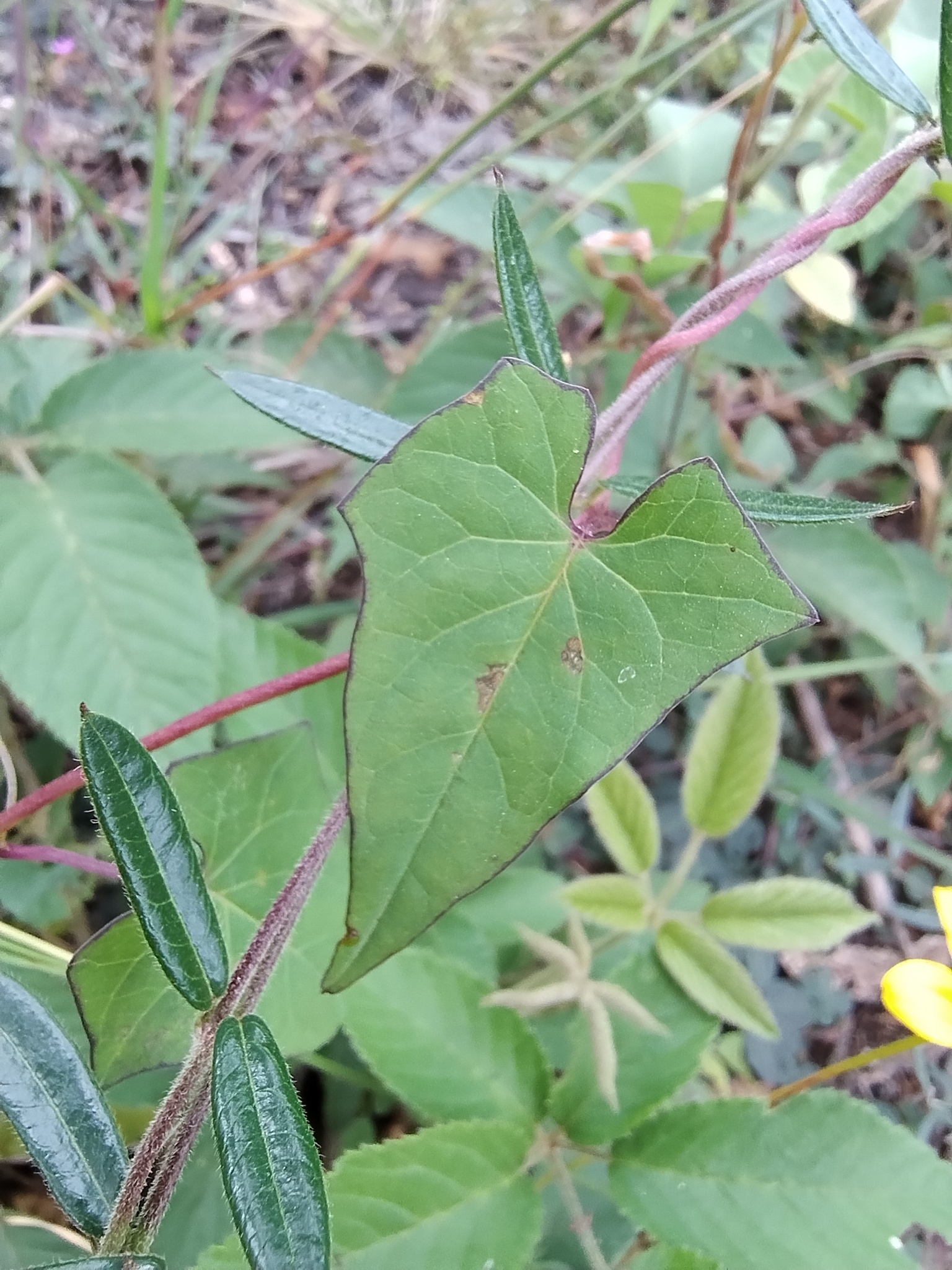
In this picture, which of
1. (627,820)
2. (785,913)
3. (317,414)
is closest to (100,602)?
(317,414)

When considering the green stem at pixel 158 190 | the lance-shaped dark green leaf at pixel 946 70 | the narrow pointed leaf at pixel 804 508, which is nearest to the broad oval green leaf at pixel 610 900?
the narrow pointed leaf at pixel 804 508

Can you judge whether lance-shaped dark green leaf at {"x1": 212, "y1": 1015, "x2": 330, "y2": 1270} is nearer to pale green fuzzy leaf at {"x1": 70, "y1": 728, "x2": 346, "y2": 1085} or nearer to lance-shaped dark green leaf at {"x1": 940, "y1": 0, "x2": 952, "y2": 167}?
pale green fuzzy leaf at {"x1": 70, "y1": 728, "x2": 346, "y2": 1085}

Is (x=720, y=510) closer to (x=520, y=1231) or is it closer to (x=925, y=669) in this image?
(x=520, y=1231)

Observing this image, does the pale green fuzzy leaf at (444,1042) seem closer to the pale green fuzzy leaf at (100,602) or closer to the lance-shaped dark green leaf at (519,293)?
the pale green fuzzy leaf at (100,602)

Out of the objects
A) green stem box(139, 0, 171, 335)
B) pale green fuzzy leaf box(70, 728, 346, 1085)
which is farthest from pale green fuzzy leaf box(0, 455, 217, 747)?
green stem box(139, 0, 171, 335)

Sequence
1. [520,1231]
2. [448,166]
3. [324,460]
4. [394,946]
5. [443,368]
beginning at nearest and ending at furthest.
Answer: [394,946]
[520,1231]
[443,368]
[324,460]
[448,166]

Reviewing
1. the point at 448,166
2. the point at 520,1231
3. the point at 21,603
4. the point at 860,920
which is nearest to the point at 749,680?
the point at 860,920

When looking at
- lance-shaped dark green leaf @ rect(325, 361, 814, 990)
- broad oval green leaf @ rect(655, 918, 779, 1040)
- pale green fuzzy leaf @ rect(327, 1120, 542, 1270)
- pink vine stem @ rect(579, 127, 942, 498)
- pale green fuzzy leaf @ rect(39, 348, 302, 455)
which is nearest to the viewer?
lance-shaped dark green leaf @ rect(325, 361, 814, 990)
